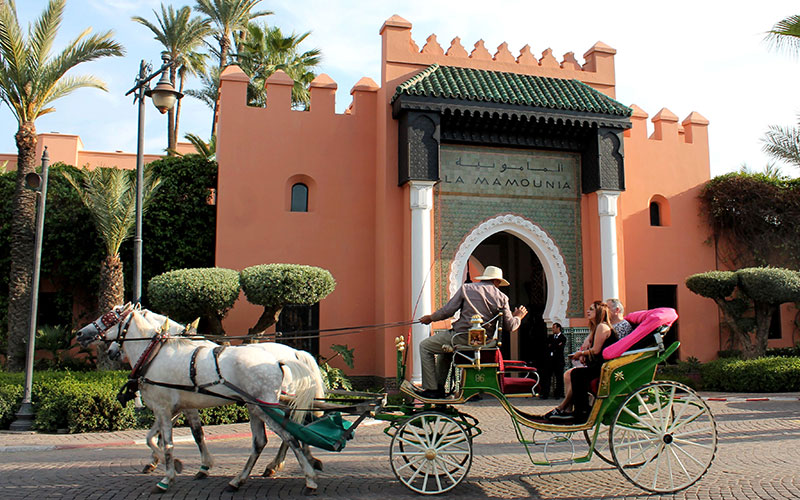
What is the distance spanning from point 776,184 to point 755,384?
247 inches

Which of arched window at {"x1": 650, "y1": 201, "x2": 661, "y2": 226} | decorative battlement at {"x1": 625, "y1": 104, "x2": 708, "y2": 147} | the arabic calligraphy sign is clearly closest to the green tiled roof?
the arabic calligraphy sign

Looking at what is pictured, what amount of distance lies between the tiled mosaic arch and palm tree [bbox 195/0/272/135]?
50.7 ft

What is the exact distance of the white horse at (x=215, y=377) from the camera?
6.28m

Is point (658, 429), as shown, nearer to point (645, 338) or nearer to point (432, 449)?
point (645, 338)

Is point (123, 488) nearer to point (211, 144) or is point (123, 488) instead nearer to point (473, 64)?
point (473, 64)

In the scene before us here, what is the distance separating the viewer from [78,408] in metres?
9.98

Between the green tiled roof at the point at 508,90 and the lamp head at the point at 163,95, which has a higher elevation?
the green tiled roof at the point at 508,90

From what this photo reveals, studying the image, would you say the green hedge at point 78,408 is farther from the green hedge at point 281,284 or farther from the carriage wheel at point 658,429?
the carriage wheel at point 658,429

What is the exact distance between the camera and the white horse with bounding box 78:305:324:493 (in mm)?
6277

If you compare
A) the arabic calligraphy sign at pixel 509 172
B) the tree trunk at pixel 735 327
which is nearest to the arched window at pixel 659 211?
the tree trunk at pixel 735 327

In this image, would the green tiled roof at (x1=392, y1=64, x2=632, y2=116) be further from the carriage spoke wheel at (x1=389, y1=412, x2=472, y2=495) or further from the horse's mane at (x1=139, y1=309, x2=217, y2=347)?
the carriage spoke wheel at (x1=389, y1=412, x2=472, y2=495)

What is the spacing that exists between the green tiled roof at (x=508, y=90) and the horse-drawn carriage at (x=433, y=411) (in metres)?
8.26

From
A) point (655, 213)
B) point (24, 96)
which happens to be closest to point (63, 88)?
point (24, 96)

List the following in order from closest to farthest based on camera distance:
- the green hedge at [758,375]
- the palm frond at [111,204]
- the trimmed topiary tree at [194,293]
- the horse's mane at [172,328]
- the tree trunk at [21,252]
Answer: the horse's mane at [172,328] < the trimmed topiary tree at [194,293] < the tree trunk at [21,252] < the palm frond at [111,204] < the green hedge at [758,375]
